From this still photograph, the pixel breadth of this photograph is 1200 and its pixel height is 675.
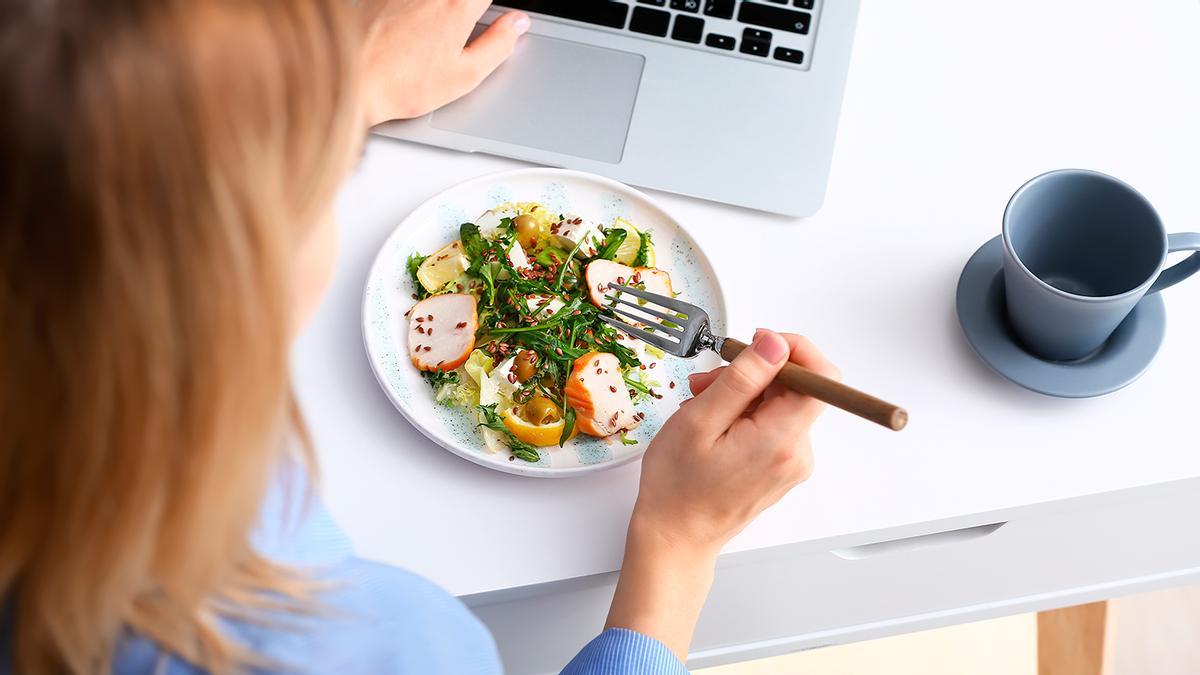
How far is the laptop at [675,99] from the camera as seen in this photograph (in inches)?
35.9

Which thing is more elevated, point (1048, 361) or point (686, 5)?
point (686, 5)

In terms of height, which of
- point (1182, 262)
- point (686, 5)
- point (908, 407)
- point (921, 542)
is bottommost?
point (921, 542)

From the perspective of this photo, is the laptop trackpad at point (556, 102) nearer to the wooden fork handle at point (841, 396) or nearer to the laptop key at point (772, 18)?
the laptop key at point (772, 18)

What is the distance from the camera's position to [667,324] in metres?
0.79

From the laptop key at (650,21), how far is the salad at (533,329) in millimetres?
232

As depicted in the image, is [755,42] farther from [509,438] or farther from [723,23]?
[509,438]

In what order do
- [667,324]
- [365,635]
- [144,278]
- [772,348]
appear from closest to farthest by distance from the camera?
[144,278] < [365,635] < [772,348] < [667,324]

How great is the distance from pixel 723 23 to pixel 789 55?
71mm

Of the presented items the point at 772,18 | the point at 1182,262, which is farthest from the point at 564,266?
the point at 1182,262

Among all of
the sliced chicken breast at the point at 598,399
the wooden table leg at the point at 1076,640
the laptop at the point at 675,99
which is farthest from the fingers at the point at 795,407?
the wooden table leg at the point at 1076,640

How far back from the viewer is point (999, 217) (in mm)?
906

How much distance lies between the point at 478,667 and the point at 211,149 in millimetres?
375

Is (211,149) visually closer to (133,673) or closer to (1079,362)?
(133,673)

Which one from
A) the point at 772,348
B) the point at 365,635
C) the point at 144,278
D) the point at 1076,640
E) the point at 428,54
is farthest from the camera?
the point at 1076,640
